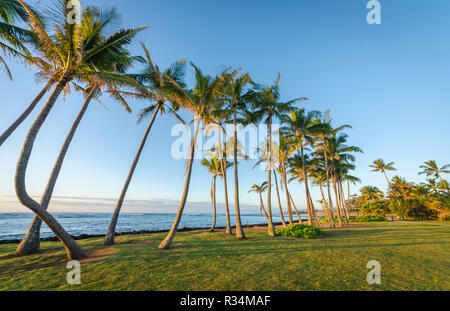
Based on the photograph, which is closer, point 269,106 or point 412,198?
point 269,106

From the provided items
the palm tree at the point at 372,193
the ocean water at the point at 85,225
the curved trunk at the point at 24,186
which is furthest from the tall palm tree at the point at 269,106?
the palm tree at the point at 372,193

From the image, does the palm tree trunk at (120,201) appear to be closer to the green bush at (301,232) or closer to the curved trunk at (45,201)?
the curved trunk at (45,201)

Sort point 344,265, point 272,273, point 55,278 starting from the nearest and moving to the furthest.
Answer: point 55,278
point 272,273
point 344,265

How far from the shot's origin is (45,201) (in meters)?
6.71

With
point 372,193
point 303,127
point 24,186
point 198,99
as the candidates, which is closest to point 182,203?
point 24,186

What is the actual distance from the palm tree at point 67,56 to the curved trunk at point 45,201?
173 cm

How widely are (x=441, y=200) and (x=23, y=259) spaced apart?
36640mm

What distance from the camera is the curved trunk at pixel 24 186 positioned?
16.4 feet

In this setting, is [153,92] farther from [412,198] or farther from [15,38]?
[412,198]

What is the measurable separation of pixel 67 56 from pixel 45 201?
231 inches
